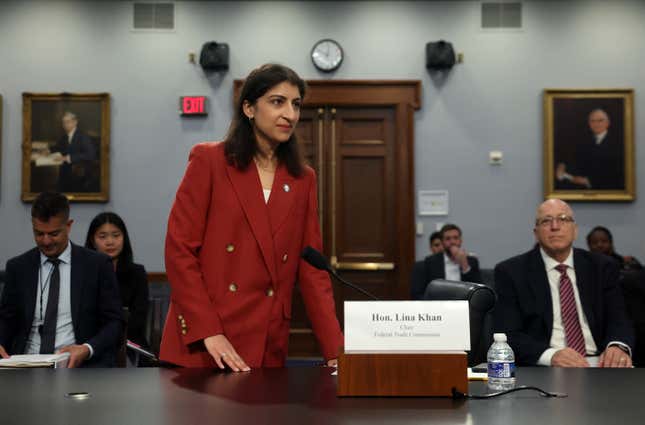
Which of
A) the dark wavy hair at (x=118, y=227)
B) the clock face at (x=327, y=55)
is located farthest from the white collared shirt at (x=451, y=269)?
the dark wavy hair at (x=118, y=227)

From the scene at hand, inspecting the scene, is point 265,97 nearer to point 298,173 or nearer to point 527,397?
point 298,173

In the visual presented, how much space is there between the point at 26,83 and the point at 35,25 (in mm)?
590

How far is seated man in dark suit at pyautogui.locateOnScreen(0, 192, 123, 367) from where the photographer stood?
3314mm

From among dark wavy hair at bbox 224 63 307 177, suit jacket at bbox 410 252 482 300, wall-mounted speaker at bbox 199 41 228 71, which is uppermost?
wall-mounted speaker at bbox 199 41 228 71

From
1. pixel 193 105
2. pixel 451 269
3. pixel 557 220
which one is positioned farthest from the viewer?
pixel 193 105

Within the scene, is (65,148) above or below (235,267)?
above

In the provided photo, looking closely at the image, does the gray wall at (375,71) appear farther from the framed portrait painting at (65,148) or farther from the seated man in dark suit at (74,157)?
the seated man in dark suit at (74,157)

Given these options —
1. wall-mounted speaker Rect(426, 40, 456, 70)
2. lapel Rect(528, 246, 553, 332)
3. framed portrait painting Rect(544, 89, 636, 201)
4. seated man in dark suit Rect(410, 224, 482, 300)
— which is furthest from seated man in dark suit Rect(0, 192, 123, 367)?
framed portrait painting Rect(544, 89, 636, 201)

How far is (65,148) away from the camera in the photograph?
7.40 m

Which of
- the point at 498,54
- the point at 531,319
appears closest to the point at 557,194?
the point at 498,54

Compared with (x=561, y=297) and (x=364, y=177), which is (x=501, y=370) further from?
(x=364, y=177)

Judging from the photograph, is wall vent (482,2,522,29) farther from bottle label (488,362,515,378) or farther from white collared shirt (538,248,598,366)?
bottle label (488,362,515,378)

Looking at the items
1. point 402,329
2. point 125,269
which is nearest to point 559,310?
point 402,329

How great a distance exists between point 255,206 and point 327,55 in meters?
5.49
